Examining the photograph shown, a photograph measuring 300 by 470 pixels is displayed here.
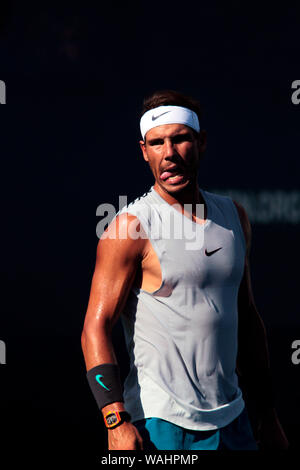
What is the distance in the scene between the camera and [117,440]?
6.55 ft

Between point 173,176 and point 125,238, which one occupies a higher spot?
point 173,176

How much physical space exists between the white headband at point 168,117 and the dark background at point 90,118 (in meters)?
4.11

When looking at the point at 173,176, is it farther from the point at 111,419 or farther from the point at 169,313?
the point at 111,419

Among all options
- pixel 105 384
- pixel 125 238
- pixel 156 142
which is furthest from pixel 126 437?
pixel 156 142

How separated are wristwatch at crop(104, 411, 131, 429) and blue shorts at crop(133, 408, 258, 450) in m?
0.12

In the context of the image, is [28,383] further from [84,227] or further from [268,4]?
[268,4]

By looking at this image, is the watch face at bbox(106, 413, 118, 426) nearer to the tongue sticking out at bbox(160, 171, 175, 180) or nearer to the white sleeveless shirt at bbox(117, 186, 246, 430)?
the white sleeveless shirt at bbox(117, 186, 246, 430)

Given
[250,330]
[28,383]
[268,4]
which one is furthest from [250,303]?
[268,4]

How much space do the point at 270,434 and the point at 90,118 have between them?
462 cm

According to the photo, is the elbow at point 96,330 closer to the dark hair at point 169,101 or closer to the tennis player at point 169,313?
the tennis player at point 169,313

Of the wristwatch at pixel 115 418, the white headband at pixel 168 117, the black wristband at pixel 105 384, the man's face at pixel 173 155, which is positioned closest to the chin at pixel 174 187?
the man's face at pixel 173 155

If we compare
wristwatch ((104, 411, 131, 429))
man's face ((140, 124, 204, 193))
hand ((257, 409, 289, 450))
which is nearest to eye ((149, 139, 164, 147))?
man's face ((140, 124, 204, 193))

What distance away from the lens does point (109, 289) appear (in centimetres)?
215

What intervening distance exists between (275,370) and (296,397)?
2.27 ft
